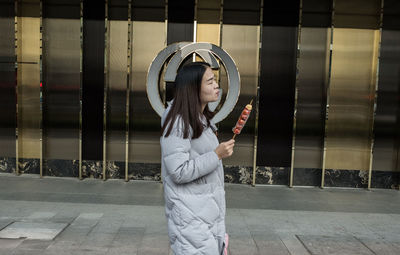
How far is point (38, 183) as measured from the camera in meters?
8.63

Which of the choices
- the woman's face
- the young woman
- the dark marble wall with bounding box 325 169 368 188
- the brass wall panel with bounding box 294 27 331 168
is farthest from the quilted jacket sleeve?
the dark marble wall with bounding box 325 169 368 188

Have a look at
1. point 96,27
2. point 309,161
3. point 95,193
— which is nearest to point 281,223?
point 309,161

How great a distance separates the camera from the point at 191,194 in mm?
2428

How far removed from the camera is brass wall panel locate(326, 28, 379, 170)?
8953 millimetres

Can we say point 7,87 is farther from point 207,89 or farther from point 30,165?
point 207,89

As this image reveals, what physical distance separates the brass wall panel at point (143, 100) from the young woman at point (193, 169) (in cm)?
663

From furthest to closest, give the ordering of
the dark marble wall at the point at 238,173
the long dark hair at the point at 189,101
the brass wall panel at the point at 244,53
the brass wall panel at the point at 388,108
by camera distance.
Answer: the dark marble wall at the point at 238,173, the brass wall panel at the point at 244,53, the brass wall panel at the point at 388,108, the long dark hair at the point at 189,101

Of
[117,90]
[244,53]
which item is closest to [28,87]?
[117,90]

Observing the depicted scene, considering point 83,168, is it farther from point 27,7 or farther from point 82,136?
point 27,7

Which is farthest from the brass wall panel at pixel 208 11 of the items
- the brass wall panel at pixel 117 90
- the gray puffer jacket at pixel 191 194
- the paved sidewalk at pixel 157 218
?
the gray puffer jacket at pixel 191 194

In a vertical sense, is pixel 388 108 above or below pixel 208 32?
below

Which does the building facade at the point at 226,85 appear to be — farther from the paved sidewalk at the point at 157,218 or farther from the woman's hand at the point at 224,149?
the woman's hand at the point at 224,149

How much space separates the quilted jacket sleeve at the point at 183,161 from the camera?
2346mm

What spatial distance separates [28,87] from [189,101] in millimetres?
7680
